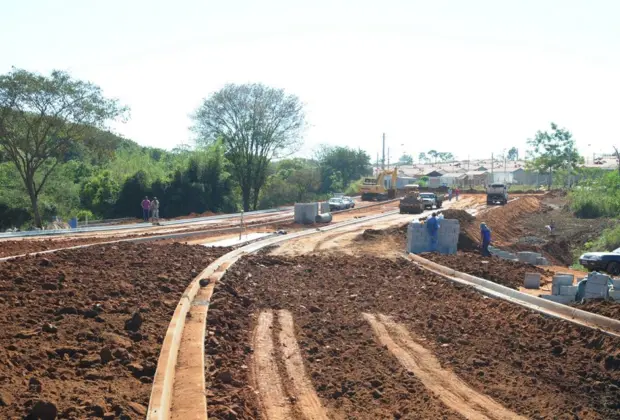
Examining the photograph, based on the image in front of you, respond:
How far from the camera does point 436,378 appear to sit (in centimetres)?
853

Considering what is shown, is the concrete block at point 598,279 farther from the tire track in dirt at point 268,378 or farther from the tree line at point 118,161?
the tree line at point 118,161

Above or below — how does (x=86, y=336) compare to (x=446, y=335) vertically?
above

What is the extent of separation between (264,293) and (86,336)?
21.2 feet

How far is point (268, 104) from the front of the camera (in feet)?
195

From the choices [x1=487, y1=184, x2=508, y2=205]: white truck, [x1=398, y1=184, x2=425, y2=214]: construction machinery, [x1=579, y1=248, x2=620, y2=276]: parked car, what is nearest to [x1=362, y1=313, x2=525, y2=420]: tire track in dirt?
[x1=579, y1=248, x2=620, y2=276]: parked car

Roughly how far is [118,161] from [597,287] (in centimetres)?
5492

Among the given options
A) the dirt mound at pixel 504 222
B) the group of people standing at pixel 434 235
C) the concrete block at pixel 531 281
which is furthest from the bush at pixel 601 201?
the concrete block at pixel 531 281

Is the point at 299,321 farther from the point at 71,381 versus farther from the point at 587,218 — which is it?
the point at 587,218

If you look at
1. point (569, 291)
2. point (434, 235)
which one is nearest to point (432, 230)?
point (434, 235)

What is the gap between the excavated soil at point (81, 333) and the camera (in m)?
6.19

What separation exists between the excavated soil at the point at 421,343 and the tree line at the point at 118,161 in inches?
1084

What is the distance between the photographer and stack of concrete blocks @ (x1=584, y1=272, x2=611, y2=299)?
43.5ft

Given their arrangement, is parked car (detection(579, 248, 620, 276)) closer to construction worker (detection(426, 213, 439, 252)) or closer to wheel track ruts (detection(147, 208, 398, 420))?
construction worker (detection(426, 213, 439, 252))

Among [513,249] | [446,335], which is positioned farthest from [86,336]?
[513,249]
